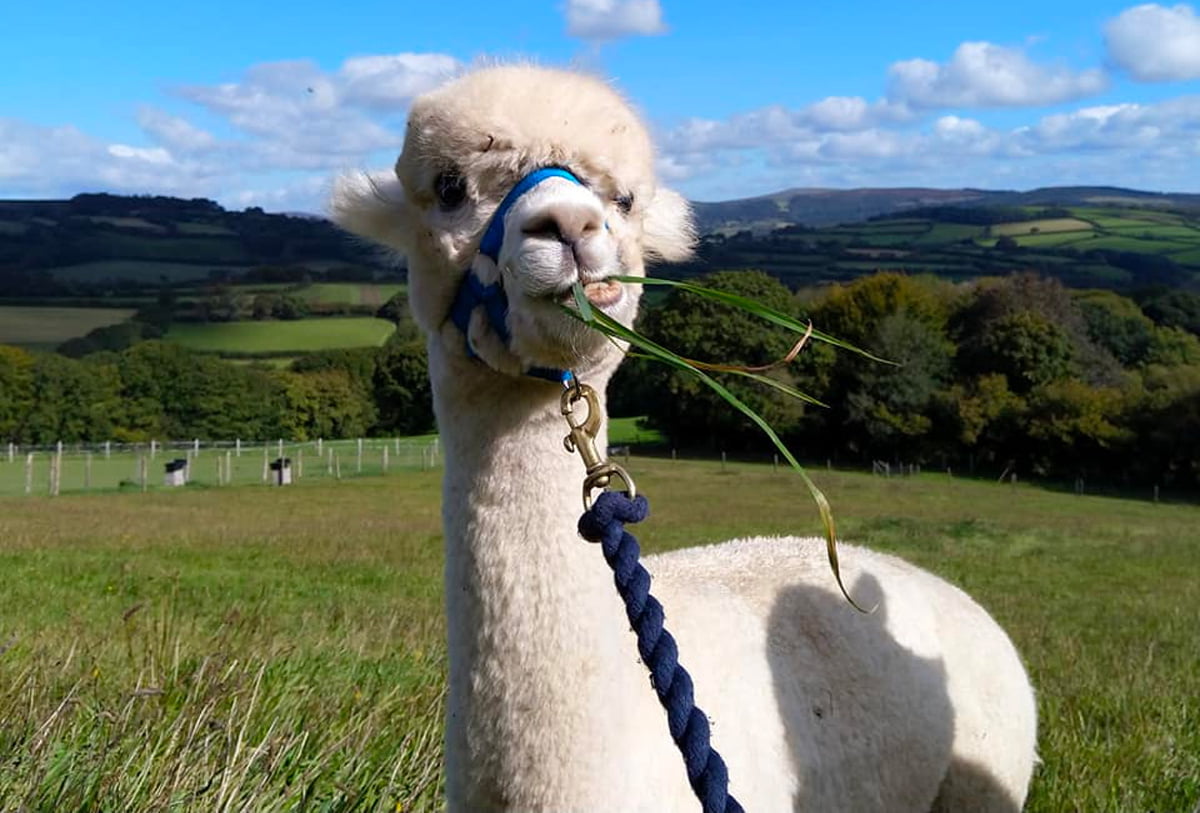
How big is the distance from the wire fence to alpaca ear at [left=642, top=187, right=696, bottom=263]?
34.1 m

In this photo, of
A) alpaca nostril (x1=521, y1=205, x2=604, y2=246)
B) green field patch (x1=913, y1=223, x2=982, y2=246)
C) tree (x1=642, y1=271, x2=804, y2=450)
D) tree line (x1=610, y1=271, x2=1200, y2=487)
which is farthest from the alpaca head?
green field patch (x1=913, y1=223, x2=982, y2=246)

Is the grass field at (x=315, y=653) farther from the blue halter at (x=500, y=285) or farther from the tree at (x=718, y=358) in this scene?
the tree at (x=718, y=358)

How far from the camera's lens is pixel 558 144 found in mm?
2803

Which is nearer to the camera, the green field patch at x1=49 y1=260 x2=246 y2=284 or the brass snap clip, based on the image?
the brass snap clip

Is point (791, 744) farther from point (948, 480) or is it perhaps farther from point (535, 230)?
point (948, 480)

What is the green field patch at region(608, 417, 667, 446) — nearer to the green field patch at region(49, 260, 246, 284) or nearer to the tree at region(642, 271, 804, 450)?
the tree at region(642, 271, 804, 450)

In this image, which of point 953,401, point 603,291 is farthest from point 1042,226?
point 603,291

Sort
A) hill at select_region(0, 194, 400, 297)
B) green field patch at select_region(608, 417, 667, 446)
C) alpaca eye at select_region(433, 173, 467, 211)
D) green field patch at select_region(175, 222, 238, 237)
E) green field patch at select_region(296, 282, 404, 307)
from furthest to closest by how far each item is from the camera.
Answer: green field patch at select_region(175, 222, 238, 237)
hill at select_region(0, 194, 400, 297)
green field patch at select_region(296, 282, 404, 307)
green field patch at select_region(608, 417, 667, 446)
alpaca eye at select_region(433, 173, 467, 211)

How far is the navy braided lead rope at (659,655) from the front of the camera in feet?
7.78

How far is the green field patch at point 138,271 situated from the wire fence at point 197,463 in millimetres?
40840

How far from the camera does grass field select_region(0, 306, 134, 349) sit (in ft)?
256

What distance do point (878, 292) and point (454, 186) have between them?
61365 millimetres

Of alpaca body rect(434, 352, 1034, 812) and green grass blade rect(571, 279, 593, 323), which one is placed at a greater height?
green grass blade rect(571, 279, 593, 323)

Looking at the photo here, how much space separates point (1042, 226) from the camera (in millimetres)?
146125
